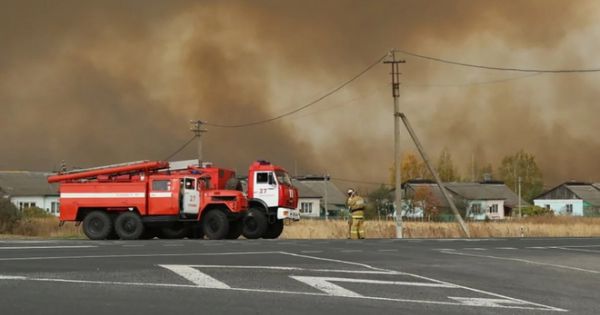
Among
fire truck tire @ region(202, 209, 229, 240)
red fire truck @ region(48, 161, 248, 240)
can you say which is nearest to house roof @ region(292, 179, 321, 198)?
red fire truck @ region(48, 161, 248, 240)

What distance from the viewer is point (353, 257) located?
51.4 ft

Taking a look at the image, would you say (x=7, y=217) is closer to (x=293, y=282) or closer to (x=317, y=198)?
(x=293, y=282)

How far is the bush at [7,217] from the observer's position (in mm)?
38531

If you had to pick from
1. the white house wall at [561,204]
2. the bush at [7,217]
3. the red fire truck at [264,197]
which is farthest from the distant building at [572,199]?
the red fire truck at [264,197]

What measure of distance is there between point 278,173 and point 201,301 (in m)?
19.1

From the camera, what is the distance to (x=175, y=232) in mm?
28156

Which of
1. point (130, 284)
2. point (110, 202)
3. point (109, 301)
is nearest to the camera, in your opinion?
point (109, 301)

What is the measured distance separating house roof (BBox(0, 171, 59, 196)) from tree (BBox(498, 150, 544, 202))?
8206 centimetres

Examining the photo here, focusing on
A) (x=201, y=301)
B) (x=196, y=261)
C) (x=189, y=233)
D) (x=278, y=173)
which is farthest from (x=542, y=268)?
(x=189, y=233)

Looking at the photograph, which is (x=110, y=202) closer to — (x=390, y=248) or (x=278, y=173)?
(x=278, y=173)

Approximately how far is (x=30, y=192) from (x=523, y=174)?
89.6m

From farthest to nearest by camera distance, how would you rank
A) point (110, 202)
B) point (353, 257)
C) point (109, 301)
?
point (110, 202) < point (353, 257) < point (109, 301)

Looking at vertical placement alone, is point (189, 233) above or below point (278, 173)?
below

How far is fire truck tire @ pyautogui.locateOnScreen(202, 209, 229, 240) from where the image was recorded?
86.5ft
